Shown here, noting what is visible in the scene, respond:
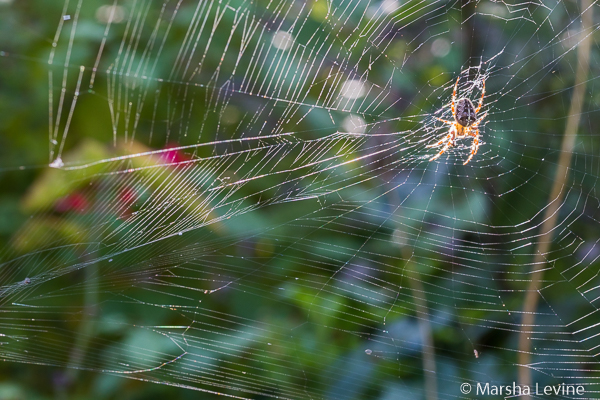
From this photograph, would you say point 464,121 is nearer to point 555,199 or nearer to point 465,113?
point 465,113

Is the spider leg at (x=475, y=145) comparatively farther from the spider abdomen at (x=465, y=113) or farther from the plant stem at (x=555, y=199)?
the plant stem at (x=555, y=199)

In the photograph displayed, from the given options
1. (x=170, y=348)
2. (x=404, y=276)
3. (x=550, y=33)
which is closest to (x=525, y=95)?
(x=550, y=33)

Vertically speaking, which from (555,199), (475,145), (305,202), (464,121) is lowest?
(305,202)

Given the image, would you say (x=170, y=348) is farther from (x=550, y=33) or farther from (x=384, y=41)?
(x=550, y=33)

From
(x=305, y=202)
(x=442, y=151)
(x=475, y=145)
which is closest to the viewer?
(x=305, y=202)

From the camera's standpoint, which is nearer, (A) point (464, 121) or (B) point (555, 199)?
(B) point (555, 199)

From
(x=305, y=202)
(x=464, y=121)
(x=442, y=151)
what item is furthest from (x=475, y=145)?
(x=305, y=202)

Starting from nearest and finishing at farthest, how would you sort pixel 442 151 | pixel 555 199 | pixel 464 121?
1. pixel 555 199
2. pixel 442 151
3. pixel 464 121
